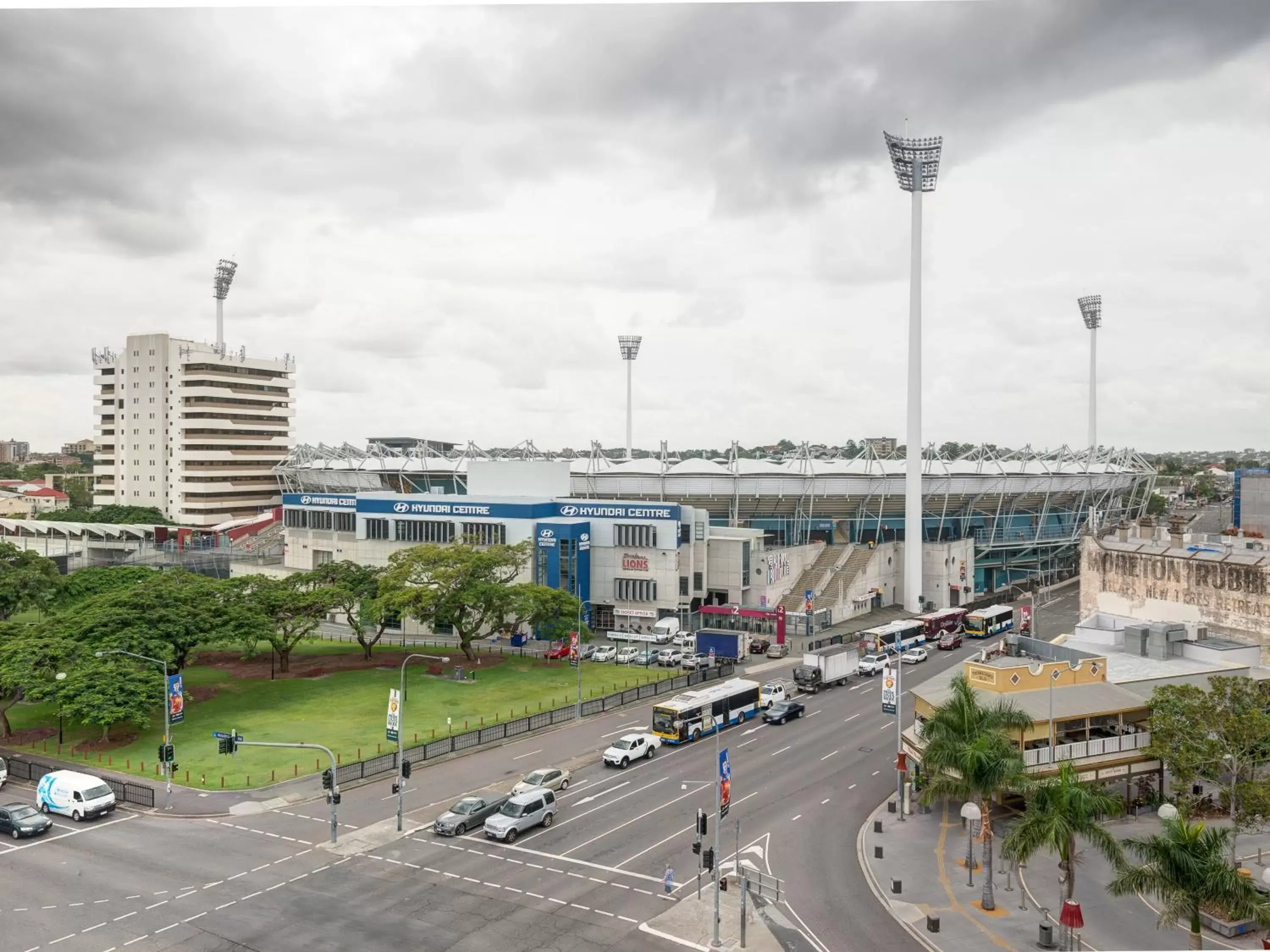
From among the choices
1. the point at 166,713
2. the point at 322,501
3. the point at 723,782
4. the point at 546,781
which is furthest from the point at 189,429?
the point at 723,782

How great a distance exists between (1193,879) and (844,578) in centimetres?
7389

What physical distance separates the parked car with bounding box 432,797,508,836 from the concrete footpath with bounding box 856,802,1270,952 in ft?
50.5

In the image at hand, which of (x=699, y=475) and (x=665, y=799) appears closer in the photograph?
(x=665, y=799)

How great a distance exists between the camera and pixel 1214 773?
3462 centimetres

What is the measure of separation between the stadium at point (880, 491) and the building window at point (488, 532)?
60.7 feet

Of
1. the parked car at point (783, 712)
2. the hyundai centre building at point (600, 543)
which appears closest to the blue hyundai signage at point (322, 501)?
the hyundai centre building at point (600, 543)

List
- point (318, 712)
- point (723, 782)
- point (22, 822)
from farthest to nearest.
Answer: point (318, 712), point (22, 822), point (723, 782)

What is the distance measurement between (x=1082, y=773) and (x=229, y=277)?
16195 cm

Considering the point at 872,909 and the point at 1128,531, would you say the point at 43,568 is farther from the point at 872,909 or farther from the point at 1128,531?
the point at 1128,531

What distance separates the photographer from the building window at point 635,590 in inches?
3317

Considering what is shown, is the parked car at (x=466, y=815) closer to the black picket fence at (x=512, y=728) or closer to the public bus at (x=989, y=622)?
the black picket fence at (x=512, y=728)

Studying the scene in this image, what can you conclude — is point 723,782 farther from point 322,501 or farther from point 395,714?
point 322,501

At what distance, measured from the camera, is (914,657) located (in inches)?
2970

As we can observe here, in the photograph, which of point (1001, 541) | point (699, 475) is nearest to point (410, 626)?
point (699, 475)
